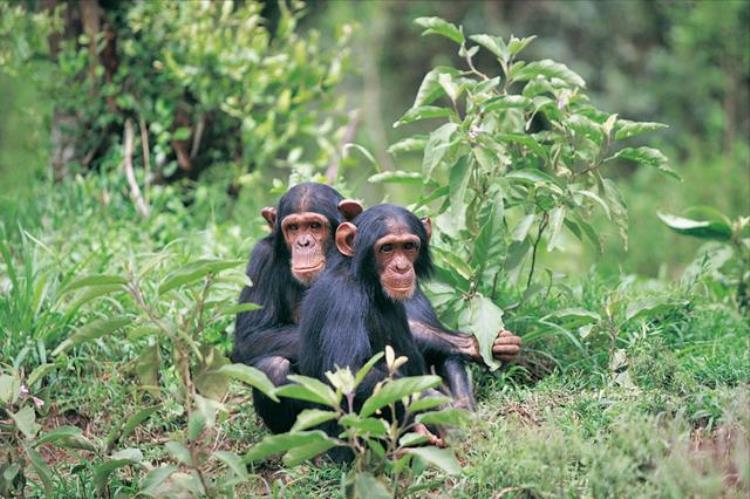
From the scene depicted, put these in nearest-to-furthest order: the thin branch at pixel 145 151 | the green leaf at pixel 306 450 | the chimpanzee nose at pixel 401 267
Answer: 1. the green leaf at pixel 306 450
2. the chimpanzee nose at pixel 401 267
3. the thin branch at pixel 145 151

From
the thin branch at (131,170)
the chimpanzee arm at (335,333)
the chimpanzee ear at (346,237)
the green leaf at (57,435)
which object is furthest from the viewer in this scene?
the thin branch at (131,170)

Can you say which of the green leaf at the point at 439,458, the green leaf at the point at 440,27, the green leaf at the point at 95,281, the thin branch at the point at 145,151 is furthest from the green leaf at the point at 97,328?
the thin branch at the point at 145,151

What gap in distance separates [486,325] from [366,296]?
Result: 2.06 ft

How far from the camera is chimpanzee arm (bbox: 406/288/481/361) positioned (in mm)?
5133

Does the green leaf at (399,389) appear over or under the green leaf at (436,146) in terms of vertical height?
under

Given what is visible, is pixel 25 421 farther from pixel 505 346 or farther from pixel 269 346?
pixel 505 346

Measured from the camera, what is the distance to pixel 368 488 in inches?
151

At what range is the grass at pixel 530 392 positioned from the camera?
399 centimetres

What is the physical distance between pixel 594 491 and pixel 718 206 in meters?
7.37

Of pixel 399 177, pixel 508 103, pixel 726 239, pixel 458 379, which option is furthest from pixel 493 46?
pixel 726 239

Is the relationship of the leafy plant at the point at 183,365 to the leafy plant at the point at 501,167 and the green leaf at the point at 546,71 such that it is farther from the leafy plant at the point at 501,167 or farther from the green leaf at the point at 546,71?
the green leaf at the point at 546,71

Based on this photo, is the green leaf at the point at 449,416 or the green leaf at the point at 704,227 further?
the green leaf at the point at 704,227

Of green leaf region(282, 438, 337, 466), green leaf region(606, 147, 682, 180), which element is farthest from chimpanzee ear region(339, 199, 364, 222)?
green leaf region(282, 438, 337, 466)

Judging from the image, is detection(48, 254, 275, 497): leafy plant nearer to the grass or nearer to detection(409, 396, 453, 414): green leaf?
the grass
